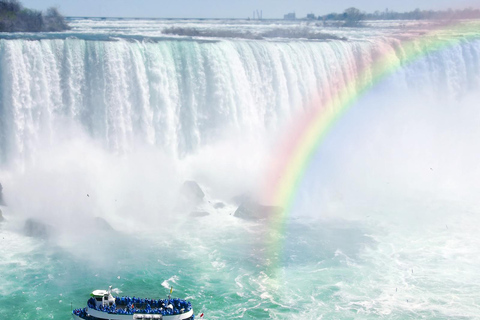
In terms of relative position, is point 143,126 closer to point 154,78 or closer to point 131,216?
point 154,78

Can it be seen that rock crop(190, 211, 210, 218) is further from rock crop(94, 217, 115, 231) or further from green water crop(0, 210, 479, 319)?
rock crop(94, 217, 115, 231)

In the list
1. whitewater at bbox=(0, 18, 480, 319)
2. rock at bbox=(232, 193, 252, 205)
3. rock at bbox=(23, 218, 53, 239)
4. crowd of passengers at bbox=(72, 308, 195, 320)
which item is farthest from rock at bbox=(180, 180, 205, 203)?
crowd of passengers at bbox=(72, 308, 195, 320)

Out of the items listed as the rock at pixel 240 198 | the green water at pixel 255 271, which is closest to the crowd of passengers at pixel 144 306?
the green water at pixel 255 271

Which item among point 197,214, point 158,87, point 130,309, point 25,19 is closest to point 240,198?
point 197,214

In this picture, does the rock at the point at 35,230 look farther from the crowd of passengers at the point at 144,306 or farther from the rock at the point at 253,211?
the rock at the point at 253,211

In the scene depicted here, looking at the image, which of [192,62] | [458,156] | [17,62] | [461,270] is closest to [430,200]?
[458,156]
